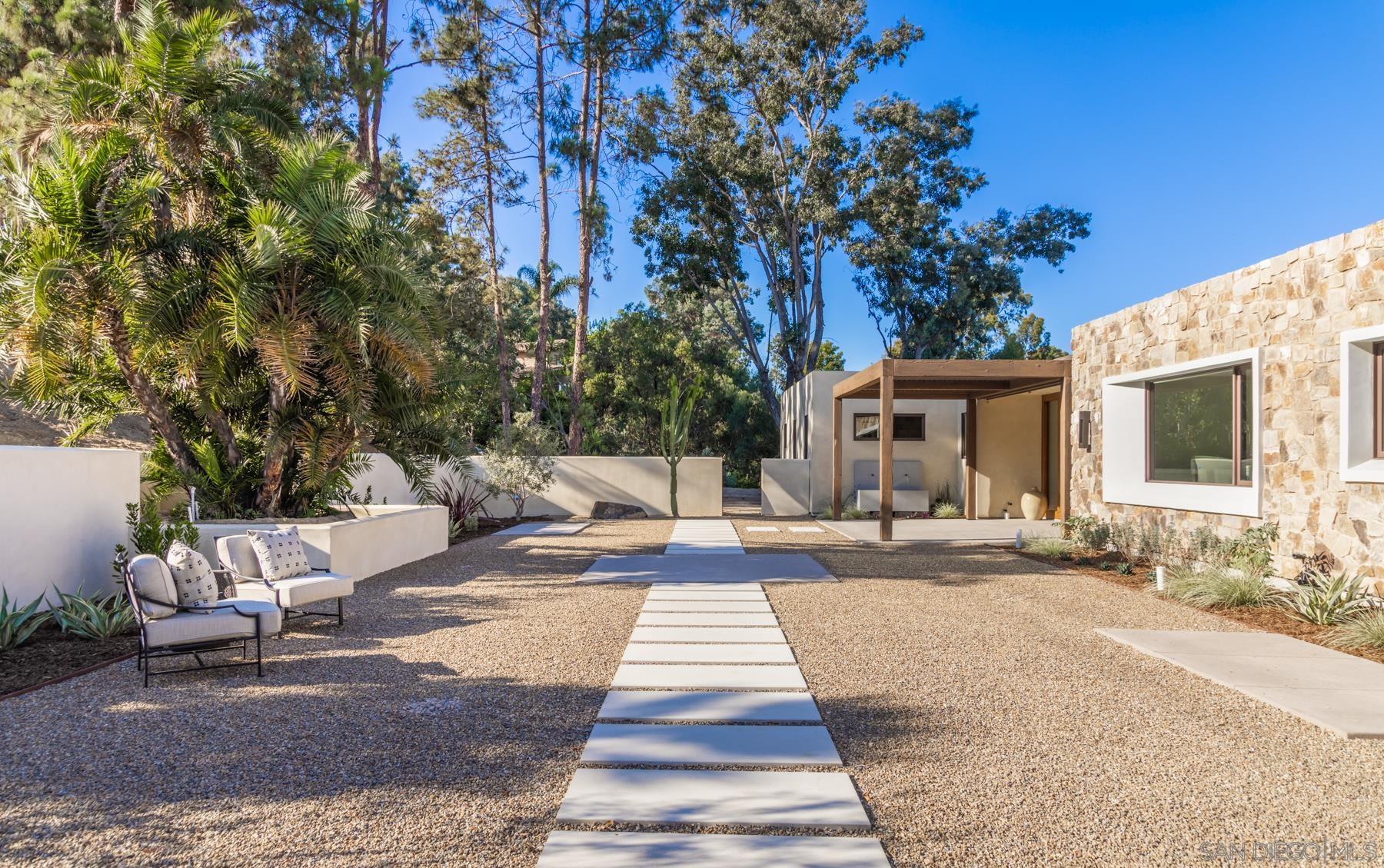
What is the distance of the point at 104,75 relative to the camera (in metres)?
8.08

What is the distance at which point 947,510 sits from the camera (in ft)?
56.7

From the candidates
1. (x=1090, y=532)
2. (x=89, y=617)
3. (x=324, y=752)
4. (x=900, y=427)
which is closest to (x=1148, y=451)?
(x=1090, y=532)

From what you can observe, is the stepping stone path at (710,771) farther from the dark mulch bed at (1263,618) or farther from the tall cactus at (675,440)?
the tall cactus at (675,440)

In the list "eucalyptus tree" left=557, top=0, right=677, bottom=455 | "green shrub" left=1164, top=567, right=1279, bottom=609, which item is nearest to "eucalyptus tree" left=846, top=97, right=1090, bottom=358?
"eucalyptus tree" left=557, top=0, right=677, bottom=455

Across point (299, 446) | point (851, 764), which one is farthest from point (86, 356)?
point (851, 764)

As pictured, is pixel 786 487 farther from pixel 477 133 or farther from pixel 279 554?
pixel 279 554

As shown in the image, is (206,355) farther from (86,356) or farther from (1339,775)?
(1339,775)

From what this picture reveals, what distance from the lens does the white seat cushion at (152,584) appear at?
523 cm

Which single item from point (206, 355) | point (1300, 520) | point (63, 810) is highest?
point (206, 355)

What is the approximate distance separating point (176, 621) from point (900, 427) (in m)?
15.6

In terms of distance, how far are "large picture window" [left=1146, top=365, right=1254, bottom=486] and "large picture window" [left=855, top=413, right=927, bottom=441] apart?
8024mm

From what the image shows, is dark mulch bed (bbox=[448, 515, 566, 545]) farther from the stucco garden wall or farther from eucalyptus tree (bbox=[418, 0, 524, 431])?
the stucco garden wall

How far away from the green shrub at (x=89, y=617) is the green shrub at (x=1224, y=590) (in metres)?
9.02

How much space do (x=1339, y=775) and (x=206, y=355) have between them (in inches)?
367
